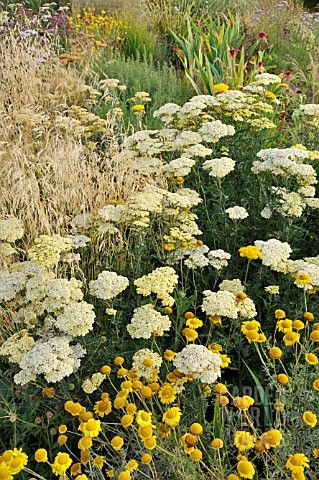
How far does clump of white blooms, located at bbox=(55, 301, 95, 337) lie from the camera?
195 cm

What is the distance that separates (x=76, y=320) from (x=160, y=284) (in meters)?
0.34

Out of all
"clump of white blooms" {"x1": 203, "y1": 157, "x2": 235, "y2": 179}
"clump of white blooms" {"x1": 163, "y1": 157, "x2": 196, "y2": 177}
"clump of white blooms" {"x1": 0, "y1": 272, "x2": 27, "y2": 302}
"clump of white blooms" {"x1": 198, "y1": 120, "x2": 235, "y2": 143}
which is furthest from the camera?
"clump of white blooms" {"x1": 198, "y1": 120, "x2": 235, "y2": 143}

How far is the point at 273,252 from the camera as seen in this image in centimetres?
223

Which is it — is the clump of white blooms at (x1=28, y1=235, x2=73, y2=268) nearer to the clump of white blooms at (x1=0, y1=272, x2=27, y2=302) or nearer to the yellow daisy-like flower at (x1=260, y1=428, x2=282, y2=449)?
the clump of white blooms at (x1=0, y1=272, x2=27, y2=302)

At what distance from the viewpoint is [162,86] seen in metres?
5.27

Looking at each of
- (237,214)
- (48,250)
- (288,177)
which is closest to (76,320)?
(48,250)

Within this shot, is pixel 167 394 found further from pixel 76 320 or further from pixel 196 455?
pixel 76 320

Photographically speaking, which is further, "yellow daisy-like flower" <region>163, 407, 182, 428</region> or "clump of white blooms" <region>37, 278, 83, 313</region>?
"clump of white blooms" <region>37, 278, 83, 313</region>

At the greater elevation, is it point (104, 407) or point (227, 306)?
point (227, 306)

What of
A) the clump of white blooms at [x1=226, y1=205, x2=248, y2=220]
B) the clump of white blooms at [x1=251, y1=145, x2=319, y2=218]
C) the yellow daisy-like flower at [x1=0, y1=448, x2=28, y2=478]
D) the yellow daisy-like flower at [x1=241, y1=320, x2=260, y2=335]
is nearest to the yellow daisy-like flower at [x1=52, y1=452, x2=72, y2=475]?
the yellow daisy-like flower at [x1=0, y1=448, x2=28, y2=478]

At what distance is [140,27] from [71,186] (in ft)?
13.4

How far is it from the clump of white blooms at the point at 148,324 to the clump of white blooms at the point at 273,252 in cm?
49

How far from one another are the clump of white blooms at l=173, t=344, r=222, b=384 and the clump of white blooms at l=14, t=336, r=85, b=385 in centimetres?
37

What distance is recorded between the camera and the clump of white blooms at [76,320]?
6.40ft
